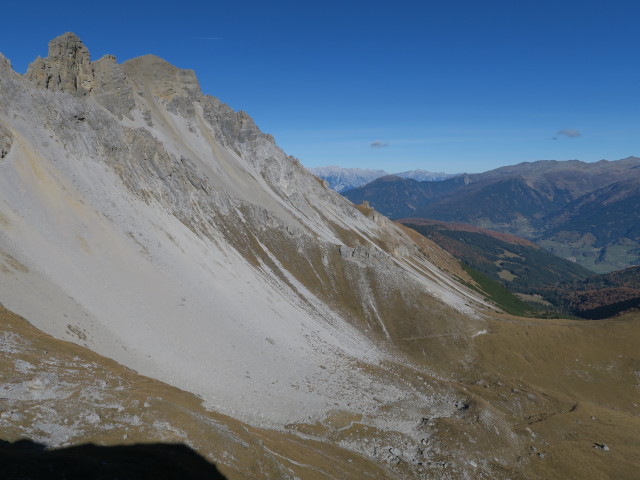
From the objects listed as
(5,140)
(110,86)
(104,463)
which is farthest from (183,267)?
(110,86)

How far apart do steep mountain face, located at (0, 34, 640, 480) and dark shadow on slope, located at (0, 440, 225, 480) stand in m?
1.23

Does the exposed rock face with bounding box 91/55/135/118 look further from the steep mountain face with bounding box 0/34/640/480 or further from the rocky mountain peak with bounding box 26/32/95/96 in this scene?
the rocky mountain peak with bounding box 26/32/95/96

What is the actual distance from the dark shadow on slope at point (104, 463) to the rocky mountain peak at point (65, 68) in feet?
282

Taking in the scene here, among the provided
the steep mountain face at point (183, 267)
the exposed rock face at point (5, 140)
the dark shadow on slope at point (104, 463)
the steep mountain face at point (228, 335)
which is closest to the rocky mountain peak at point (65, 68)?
the steep mountain face at point (183, 267)

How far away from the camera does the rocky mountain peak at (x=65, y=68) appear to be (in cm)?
8406

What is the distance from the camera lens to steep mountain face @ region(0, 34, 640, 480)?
1400 inches

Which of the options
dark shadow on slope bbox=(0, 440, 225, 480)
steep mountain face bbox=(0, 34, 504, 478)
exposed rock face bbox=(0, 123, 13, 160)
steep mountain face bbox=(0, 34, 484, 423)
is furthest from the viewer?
exposed rock face bbox=(0, 123, 13, 160)

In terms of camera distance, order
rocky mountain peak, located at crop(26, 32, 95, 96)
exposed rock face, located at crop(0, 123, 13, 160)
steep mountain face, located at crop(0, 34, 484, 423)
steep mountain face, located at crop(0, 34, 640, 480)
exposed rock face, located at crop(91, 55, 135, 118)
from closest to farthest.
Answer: steep mountain face, located at crop(0, 34, 640, 480) < steep mountain face, located at crop(0, 34, 484, 423) < exposed rock face, located at crop(0, 123, 13, 160) < rocky mountain peak, located at crop(26, 32, 95, 96) < exposed rock face, located at crop(91, 55, 135, 118)

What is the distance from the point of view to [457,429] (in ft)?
174

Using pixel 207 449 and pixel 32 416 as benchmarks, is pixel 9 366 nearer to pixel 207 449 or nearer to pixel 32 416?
pixel 32 416

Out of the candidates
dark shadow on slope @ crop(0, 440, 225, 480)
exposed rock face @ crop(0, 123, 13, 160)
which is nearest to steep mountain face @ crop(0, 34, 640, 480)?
exposed rock face @ crop(0, 123, 13, 160)

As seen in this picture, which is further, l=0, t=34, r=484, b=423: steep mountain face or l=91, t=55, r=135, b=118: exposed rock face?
l=91, t=55, r=135, b=118: exposed rock face

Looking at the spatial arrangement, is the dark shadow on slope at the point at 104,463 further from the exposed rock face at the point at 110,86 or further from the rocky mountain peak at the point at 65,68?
the exposed rock face at the point at 110,86

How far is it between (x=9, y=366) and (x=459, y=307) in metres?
102
